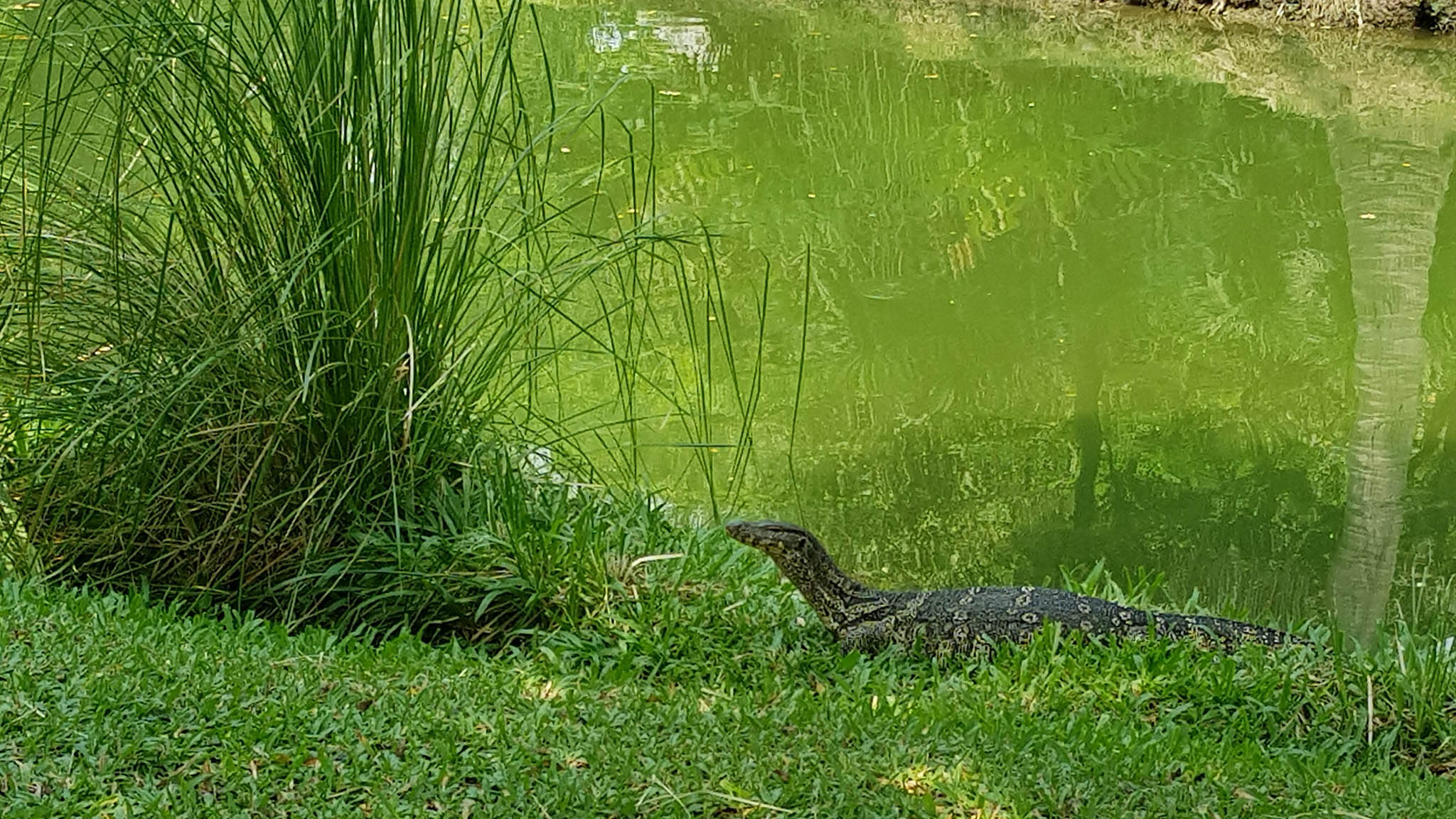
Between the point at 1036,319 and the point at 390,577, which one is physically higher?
the point at 390,577

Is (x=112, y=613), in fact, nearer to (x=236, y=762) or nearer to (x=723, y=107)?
(x=236, y=762)

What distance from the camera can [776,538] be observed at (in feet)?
13.4

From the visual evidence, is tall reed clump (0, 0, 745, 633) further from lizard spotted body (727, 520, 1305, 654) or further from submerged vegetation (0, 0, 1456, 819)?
lizard spotted body (727, 520, 1305, 654)

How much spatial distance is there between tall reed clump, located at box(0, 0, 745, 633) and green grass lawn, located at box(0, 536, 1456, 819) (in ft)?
0.84

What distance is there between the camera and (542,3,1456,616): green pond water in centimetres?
629

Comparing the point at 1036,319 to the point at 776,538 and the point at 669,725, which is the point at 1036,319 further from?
the point at 669,725

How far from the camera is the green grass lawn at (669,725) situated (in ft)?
9.18

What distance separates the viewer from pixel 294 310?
4086 mm

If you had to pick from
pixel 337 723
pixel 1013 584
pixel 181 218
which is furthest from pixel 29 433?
pixel 1013 584

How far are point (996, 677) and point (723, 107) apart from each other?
10640 millimetres

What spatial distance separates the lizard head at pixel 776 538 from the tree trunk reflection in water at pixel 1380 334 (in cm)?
228

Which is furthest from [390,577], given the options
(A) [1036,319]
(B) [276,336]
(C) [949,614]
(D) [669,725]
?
(A) [1036,319]

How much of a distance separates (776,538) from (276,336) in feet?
4.68

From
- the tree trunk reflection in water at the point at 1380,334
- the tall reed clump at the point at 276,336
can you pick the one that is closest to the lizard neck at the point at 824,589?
the tall reed clump at the point at 276,336
